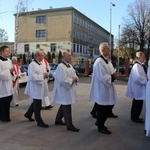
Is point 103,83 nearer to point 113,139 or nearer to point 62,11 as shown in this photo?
point 113,139

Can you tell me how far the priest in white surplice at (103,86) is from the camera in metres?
5.78

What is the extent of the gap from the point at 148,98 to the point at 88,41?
71932 millimetres

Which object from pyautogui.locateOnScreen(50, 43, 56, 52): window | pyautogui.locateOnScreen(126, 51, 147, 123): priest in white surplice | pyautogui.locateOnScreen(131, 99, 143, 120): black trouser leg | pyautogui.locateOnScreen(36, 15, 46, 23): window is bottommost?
pyautogui.locateOnScreen(131, 99, 143, 120): black trouser leg

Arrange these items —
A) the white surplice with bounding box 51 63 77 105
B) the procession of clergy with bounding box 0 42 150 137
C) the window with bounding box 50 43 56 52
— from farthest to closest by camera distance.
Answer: the window with bounding box 50 43 56 52
the white surplice with bounding box 51 63 77 105
the procession of clergy with bounding box 0 42 150 137

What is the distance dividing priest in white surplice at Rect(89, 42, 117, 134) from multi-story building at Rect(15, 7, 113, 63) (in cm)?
5526

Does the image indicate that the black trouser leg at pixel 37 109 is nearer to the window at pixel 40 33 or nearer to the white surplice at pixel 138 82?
the white surplice at pixel 138 82

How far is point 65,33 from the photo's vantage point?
61.8 m

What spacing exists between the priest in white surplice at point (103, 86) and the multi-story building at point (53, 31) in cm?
5526

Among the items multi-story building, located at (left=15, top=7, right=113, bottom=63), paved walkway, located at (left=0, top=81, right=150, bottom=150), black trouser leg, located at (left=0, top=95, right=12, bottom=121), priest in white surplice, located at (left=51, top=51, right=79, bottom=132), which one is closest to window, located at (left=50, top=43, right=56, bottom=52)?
multi-story building, located at (left=15, top=7, right=113, bottom=63)

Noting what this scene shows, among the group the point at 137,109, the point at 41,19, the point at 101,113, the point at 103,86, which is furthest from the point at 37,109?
the point at 41,19

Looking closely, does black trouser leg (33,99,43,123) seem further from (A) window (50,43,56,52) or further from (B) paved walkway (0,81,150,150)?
(A) window (50,43,56,52)

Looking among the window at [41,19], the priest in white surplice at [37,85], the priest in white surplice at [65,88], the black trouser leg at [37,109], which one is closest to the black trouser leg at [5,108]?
the priest in white surplice at [37,85]

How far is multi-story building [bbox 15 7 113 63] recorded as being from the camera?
202ft

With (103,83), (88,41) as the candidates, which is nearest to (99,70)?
(103,83)
